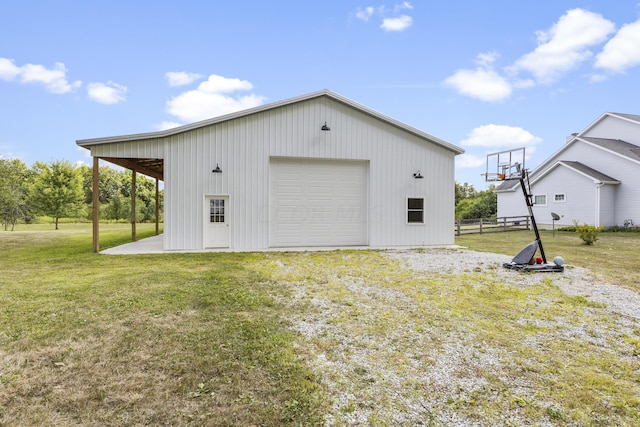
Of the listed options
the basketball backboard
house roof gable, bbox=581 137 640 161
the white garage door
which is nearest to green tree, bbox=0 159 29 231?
the white garage door

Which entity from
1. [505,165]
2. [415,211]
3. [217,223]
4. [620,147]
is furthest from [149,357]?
[620,147]

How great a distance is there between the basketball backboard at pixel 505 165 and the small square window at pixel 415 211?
110 inches

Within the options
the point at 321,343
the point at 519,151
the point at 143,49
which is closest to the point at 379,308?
the point at 321,343

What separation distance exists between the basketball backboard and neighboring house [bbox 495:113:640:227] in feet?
45.8

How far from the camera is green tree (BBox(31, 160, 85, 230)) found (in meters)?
23.5

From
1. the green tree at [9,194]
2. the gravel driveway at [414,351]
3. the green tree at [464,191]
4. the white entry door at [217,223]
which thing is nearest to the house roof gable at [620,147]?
the green tree at [464,191]

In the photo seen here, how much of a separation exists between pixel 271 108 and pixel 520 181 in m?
7.63

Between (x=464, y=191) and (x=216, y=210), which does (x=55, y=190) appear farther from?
(x=464, y=191)

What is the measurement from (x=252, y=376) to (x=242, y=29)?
1546 cm

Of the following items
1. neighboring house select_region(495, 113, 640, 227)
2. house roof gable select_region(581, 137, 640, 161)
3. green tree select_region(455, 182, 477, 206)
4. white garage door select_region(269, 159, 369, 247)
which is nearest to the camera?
white garage door select_region(269, 159, 369, 247)

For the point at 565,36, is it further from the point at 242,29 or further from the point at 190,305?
the point at 190,305

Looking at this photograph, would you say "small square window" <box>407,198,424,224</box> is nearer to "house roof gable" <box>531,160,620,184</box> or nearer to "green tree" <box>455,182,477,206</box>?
"house roof gable" <box>531,160,620,184</box>

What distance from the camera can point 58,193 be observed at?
2362 cm

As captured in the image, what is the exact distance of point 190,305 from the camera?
473 cm
